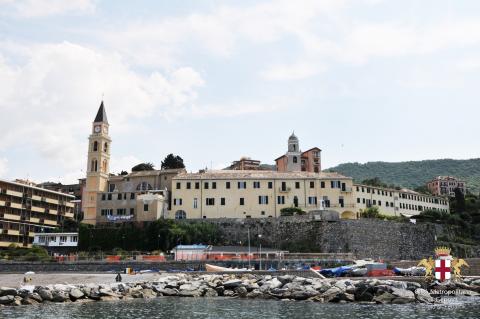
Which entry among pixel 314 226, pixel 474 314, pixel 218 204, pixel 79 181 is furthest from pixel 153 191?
pixel 474 314

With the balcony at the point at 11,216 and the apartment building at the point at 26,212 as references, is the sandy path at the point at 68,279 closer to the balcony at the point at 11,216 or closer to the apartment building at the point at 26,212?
the balcony at the point at 11,216

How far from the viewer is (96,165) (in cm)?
8300

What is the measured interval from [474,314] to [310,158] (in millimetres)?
66232

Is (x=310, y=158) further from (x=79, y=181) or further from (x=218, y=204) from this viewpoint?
(x=79, y=181)

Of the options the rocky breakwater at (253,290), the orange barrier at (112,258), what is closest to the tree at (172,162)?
the orange barrier at (112,258)

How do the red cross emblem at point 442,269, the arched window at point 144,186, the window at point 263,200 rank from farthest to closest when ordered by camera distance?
the arched window at point 144,186
the window at point 263,200
the red cross emblem at point 442,269

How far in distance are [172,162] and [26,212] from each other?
89.3 feet

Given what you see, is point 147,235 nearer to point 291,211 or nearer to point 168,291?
point 291,211

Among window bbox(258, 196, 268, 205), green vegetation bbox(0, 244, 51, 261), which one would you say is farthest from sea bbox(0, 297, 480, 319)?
window bbox(258, 196, 268, 205)

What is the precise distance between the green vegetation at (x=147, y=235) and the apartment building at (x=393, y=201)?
2606 cm

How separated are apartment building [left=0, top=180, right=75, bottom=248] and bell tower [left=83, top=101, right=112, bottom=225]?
1263cm

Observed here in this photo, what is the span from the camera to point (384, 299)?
37125 mm

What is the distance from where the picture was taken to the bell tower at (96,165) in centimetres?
8044

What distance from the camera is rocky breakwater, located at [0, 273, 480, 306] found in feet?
124
